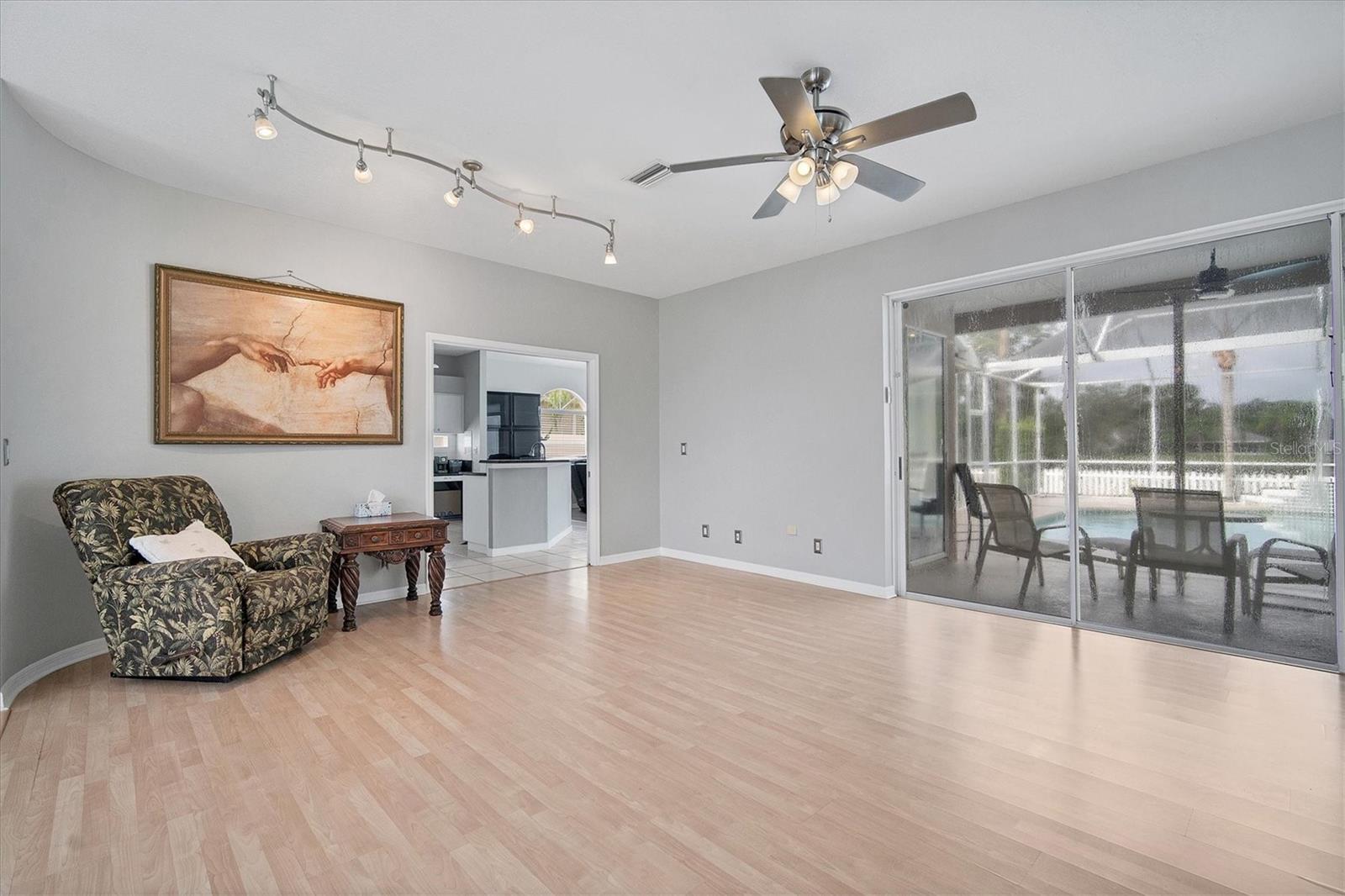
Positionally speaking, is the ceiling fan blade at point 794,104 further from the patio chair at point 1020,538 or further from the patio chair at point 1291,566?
the patio chair at point 1291,566

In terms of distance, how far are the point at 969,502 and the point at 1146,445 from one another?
1.12 meters

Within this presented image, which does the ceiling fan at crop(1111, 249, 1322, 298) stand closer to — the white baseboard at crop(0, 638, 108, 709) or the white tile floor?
the white tile floor

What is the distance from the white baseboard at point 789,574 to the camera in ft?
15.7

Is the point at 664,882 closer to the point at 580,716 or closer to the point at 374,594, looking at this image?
the point at 580,716

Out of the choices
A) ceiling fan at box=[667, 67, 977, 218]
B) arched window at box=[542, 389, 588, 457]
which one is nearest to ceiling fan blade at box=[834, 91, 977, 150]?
ceiling fan at box=[667, 67, 977, 218]

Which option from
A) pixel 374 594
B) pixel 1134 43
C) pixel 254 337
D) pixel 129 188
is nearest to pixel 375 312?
pixel 254 337

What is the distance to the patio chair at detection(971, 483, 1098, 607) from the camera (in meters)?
3.90

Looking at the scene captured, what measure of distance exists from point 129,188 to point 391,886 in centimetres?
422

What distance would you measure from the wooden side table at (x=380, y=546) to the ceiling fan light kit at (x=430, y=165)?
2162 mm

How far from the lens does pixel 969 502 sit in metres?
4.42

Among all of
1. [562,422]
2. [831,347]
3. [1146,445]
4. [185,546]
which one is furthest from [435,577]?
[562,422]

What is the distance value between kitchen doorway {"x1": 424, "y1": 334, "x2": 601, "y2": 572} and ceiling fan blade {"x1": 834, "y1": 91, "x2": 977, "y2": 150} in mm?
3665

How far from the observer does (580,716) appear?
8.64 ft

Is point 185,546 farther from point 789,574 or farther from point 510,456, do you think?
point 510,456
